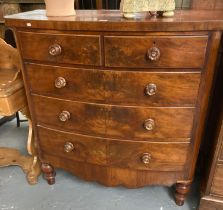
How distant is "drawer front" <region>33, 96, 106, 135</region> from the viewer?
3.99 ft

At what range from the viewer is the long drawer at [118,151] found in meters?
1.24

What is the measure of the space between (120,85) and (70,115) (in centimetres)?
33

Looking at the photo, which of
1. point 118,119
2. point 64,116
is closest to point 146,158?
point 118,119

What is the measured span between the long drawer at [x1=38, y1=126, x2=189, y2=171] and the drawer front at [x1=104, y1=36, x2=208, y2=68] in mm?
418

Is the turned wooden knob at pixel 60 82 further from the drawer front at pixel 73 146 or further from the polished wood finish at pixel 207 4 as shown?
the polished wood finish at pixel 207 4

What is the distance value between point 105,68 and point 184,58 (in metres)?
0.34

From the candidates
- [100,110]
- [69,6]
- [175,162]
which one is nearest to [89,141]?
[100,110]

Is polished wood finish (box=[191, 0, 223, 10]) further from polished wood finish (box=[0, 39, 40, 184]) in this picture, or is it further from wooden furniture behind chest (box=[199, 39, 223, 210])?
polished wood finish (box=[0, 39, 40, 184])

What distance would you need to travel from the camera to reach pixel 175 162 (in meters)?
1.27

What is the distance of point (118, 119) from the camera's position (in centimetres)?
119

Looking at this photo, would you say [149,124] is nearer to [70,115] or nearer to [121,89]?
[121,89]

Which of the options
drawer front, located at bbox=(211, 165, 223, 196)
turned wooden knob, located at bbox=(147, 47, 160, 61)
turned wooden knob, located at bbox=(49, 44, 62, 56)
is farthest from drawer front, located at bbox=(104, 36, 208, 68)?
drawer front, located at bbox=(211, 165, 223, 196)

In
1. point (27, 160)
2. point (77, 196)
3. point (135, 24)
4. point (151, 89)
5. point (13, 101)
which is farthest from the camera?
point (27, 160)

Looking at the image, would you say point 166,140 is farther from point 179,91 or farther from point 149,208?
point 149,208
